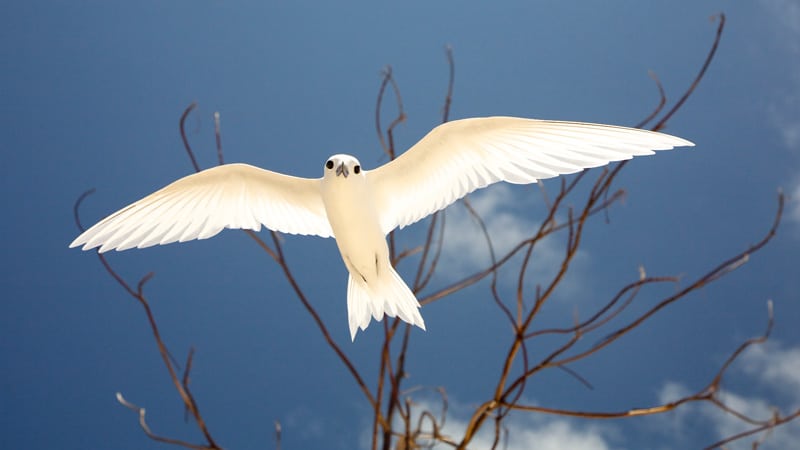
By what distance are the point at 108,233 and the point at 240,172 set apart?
22 cm

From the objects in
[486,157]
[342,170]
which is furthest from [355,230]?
[486,157]

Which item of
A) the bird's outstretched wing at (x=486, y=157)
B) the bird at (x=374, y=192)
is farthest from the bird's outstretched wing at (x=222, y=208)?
the bird's outstretched wing at (x=486, y=157)

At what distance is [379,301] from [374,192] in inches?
7.9

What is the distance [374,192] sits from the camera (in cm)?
117

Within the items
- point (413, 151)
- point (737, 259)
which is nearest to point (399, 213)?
point (413, 151)

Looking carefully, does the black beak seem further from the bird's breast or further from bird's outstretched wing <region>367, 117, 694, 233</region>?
bird's outstretched wing <region>367, 117, 694, 233</region>

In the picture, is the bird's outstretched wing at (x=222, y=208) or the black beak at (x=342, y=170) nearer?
the black beak at (x=342, y=170)

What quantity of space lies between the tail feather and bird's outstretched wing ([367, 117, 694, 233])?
164 millimetres

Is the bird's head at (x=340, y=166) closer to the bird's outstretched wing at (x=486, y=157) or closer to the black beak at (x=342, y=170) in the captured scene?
the black beak at (x=342, y=170)

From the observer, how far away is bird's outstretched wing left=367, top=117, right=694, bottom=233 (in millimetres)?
1029

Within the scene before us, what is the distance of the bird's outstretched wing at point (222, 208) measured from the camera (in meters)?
1.15

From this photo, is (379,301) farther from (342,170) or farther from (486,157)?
(486,157)

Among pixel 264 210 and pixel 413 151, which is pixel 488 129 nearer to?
pixel 413 151

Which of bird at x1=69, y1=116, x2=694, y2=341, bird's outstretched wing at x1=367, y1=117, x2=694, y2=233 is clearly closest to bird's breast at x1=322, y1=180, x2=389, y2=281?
bird at x1=69, y1=116, x2=694, y2=341
